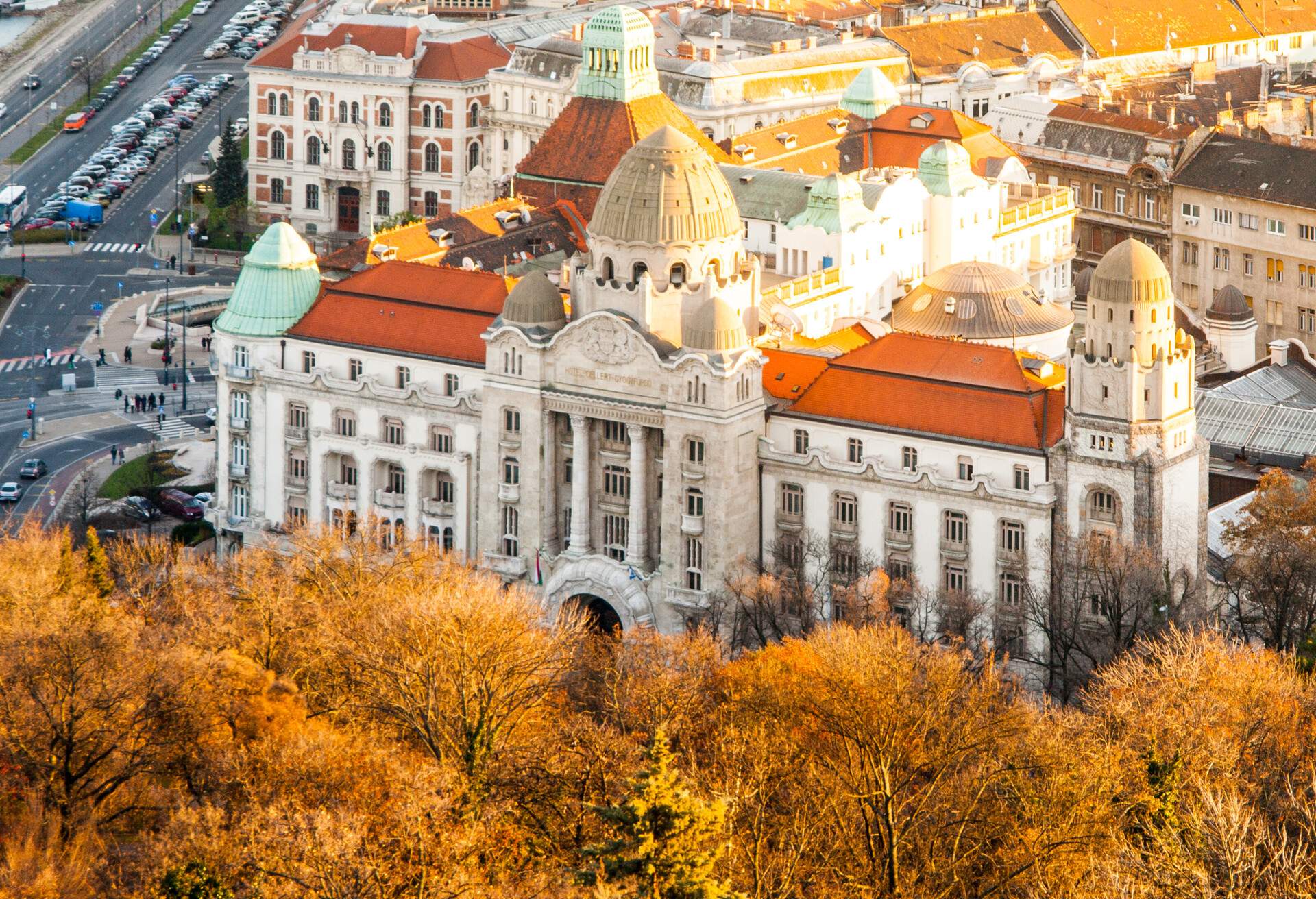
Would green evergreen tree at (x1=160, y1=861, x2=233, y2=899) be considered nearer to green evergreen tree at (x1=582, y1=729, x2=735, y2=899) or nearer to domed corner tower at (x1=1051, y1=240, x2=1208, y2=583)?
green evergreen tree at (x1=582, y1=729, x2=735, y2=899)

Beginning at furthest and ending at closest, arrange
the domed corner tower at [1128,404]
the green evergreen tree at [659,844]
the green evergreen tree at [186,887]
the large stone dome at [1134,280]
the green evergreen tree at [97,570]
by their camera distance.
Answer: the domed corner tower at [1128,404] < the large stone dome at [1134,280] < the green evergreen tree at [97,570] < the green evergreen tree at [186,887] < the green evergreen tree at [659,844]

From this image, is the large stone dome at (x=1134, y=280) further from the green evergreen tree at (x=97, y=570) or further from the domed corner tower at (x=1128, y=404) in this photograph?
the green evergreen tree at (x=97, y=570)

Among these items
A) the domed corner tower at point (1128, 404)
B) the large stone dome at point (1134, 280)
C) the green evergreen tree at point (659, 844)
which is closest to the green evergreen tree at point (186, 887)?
the green evergreen tree at point (659, 844)

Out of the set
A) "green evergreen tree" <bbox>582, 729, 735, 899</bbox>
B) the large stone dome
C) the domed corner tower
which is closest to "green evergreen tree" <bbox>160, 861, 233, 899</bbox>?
"green evergreen tree" <bbox>582, 729, 735, 899</bbox>

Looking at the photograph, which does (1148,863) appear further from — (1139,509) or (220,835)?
(1139,509)

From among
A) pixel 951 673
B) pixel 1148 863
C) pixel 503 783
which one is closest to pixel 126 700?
pixel 503 783

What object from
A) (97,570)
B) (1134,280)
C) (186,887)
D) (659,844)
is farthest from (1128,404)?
(186,887)
